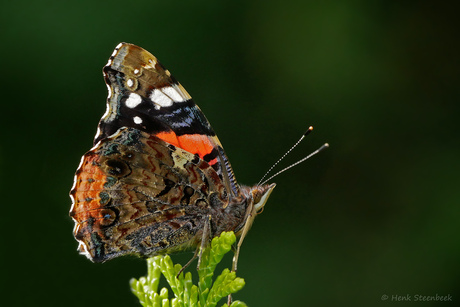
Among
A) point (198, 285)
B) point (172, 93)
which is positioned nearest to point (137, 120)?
point (172, 93)

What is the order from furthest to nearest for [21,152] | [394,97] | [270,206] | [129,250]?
[394,97] < [270,206] < [21,152] < [129,250]

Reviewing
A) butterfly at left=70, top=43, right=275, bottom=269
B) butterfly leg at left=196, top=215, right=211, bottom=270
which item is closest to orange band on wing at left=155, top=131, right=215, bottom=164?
butterfly at left=70, top=43, right=275, bottom=269

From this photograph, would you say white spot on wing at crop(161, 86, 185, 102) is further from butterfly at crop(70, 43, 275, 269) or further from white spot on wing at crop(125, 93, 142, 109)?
white spot on wing at crop(125, 93, 142, 109)

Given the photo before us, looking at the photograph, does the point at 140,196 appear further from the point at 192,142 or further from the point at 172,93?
the point at 172,93

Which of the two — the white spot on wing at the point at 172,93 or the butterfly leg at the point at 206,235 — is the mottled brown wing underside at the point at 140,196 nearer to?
the butterfly leg at the point at 206,235

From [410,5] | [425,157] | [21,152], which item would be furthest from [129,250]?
[410,5]

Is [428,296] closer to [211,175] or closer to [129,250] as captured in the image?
[211,175]

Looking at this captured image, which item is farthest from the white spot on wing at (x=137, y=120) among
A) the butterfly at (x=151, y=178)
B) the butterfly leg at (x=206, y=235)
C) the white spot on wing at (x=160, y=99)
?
the butterfly leg at (x=206, y=235)
